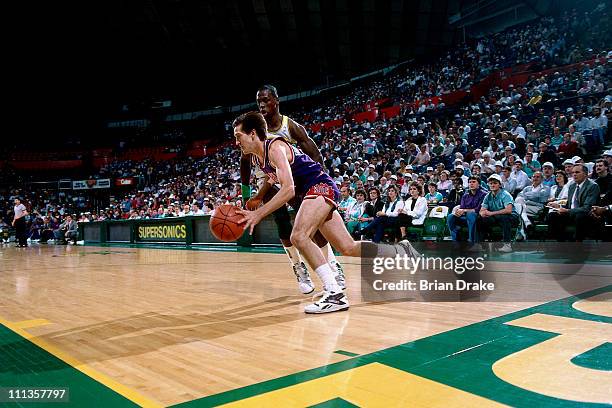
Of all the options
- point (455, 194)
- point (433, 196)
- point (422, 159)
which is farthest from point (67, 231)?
point (455, 194)

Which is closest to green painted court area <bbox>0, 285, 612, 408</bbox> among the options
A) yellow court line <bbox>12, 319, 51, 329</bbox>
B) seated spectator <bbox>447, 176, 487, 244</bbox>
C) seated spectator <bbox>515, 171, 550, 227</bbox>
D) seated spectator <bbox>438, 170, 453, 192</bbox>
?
yellow court line <bbox>12, 319, 51, 329</bbox>

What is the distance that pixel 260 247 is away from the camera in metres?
11.7

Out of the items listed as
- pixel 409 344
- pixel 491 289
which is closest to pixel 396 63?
pixel 491 289

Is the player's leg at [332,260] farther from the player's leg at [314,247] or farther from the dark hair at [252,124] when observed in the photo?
the dark hair at [252,124]

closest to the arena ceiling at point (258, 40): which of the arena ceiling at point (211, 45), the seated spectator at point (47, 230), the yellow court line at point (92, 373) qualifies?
the arena ceiling at point (211, 45)

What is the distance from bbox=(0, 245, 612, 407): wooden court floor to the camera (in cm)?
183

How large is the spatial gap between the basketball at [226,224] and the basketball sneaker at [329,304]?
2.61 feet

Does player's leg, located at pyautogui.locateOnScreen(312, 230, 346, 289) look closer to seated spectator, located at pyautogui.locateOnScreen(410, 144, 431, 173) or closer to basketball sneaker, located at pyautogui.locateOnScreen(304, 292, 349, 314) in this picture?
basketball sneaker, located at pyautogui.locateOnScreen(304, 292, 349, 314)

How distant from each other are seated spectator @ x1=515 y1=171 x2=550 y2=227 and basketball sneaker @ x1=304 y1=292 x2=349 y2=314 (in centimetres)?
547

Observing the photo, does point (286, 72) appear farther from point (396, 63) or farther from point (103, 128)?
point (103, 128)

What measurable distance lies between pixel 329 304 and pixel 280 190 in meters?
0.98

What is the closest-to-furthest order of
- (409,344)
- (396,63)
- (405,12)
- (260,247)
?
(409,344) → (260,247) → (405,12) → (396,63)

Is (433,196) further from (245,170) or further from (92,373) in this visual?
(92,373)

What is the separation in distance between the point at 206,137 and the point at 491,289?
106 feet
